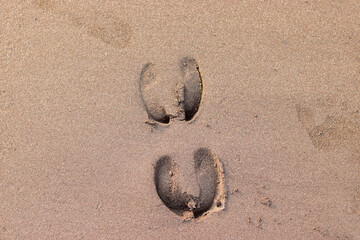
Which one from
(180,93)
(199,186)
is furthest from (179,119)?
(199,186)

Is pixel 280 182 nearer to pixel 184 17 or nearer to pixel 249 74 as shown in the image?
pixel 249 74

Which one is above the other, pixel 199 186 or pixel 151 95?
pixel 151 95

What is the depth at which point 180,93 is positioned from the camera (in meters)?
1.68

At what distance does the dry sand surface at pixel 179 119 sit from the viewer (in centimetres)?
164

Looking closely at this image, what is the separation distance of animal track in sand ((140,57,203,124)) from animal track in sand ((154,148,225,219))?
240mm

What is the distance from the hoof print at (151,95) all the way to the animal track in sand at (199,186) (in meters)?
0.23

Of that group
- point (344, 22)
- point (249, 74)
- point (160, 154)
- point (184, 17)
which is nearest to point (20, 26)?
point (184, 17)

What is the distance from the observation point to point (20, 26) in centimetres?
175

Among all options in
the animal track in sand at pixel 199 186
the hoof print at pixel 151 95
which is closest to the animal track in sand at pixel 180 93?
the hoof print at pixel 151 95

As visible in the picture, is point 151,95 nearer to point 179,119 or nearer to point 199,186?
point 179,119

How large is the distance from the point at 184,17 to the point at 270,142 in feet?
2.85

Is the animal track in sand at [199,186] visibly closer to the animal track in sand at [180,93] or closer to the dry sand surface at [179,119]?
the dry sand surface at [179,119]

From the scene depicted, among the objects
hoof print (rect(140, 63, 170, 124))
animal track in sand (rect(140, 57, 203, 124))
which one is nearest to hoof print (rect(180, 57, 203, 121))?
animal track in sand (rect(140, 57, 203, 124))

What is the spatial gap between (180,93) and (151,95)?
0.54 ft
